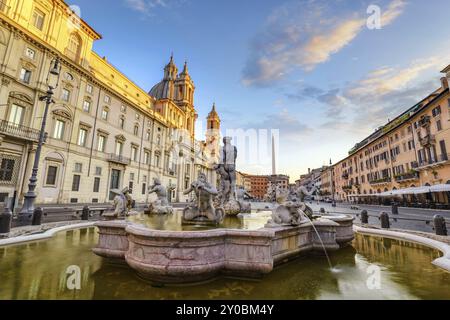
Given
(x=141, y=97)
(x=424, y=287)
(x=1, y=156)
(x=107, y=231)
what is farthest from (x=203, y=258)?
(x=141, y=97)

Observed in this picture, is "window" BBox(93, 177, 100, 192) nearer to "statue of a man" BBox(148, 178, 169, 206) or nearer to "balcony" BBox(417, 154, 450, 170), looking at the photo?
"statue of a man" BBox(148, 178, 169, 206)

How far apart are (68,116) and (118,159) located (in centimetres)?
786

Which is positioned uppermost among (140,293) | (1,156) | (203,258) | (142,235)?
(1,156)

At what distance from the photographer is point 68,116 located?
71.7 feet

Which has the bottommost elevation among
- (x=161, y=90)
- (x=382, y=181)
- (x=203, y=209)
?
(x=203, y=209)

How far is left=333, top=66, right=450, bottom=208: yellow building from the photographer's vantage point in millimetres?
23312

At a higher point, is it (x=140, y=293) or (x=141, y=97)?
(x=141, y=97)

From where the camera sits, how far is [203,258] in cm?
344

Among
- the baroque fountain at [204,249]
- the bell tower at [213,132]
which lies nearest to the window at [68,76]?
the baroque fountain at [204,249]

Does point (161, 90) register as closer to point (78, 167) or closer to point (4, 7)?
point (78, 167)

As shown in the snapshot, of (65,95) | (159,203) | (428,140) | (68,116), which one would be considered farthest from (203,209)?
(428,140)

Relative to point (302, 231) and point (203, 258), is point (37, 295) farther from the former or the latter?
point (302, 231)

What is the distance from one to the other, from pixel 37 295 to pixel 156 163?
119 feet

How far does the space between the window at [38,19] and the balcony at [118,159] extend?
1426cm
